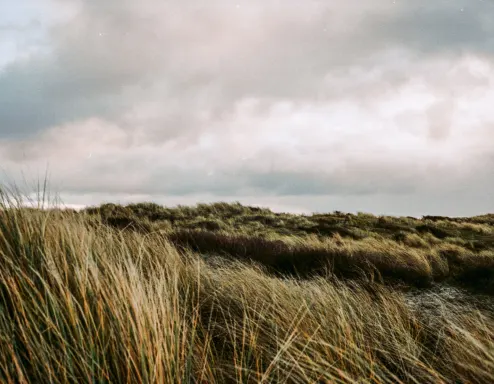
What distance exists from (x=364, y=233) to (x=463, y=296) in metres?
10.9

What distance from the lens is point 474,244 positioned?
15.9m

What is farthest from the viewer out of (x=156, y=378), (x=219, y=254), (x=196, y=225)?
(x=196, y=225)

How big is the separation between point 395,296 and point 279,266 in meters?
2.64

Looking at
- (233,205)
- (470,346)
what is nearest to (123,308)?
(470,346)

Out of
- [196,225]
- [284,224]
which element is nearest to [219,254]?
[196,225]

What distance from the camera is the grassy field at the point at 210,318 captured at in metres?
2.14

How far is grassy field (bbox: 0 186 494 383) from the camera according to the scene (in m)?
2.14

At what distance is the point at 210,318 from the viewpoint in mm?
3211

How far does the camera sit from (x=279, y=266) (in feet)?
23.1

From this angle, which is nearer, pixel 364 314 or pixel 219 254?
pixel 364 314

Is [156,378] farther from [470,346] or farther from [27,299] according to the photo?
[470,346]

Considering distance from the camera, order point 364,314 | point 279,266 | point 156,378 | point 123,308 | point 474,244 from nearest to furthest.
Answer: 1. point 156,378
2. point 123,308
3. point 364,314
4. point 279,266
5. point 474,244

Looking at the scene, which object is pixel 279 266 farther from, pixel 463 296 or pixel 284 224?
pixel 284 224

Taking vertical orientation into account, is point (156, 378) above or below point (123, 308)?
below
